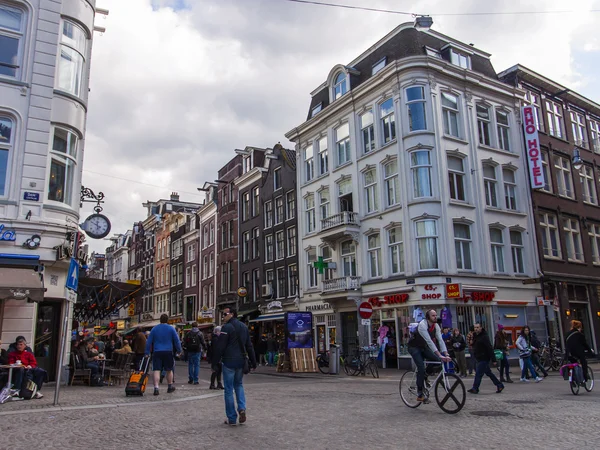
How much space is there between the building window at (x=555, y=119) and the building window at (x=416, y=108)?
10.2m

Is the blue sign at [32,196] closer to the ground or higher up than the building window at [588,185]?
closer to the ground

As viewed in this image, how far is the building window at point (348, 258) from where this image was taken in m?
30.8

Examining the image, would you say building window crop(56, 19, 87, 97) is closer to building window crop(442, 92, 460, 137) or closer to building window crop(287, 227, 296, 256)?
building window crop(442, 92, 460, 137)

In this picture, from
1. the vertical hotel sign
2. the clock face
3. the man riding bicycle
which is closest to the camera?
the man riding bicycle

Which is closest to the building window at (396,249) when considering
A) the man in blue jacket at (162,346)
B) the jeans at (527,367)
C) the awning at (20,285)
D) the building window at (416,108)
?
the building window at (416,108)

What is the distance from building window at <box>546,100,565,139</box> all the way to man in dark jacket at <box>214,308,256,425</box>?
1189 inches

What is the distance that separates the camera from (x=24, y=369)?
11.8m

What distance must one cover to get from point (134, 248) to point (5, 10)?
5953cm

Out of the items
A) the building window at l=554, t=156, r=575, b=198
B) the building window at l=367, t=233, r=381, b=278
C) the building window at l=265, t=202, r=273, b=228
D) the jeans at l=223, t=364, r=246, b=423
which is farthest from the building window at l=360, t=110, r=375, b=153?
the jeans at l=223, t=364, r=246, b=423

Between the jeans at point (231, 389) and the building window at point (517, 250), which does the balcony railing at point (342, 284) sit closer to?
the building window at point (517, 250)

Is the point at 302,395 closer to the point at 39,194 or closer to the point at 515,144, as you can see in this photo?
the point at 39,194

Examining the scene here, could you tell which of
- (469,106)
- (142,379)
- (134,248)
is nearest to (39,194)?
(142,379)

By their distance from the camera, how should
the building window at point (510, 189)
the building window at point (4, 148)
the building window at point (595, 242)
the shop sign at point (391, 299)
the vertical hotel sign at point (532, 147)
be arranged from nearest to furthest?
the building window at point (4, 148), the shop sign at point (391, 299), the building window at point (510, 189), the vertical hotel sign at point (532, 147), the building window at point (595, 242)

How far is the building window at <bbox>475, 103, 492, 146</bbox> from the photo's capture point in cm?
2950
